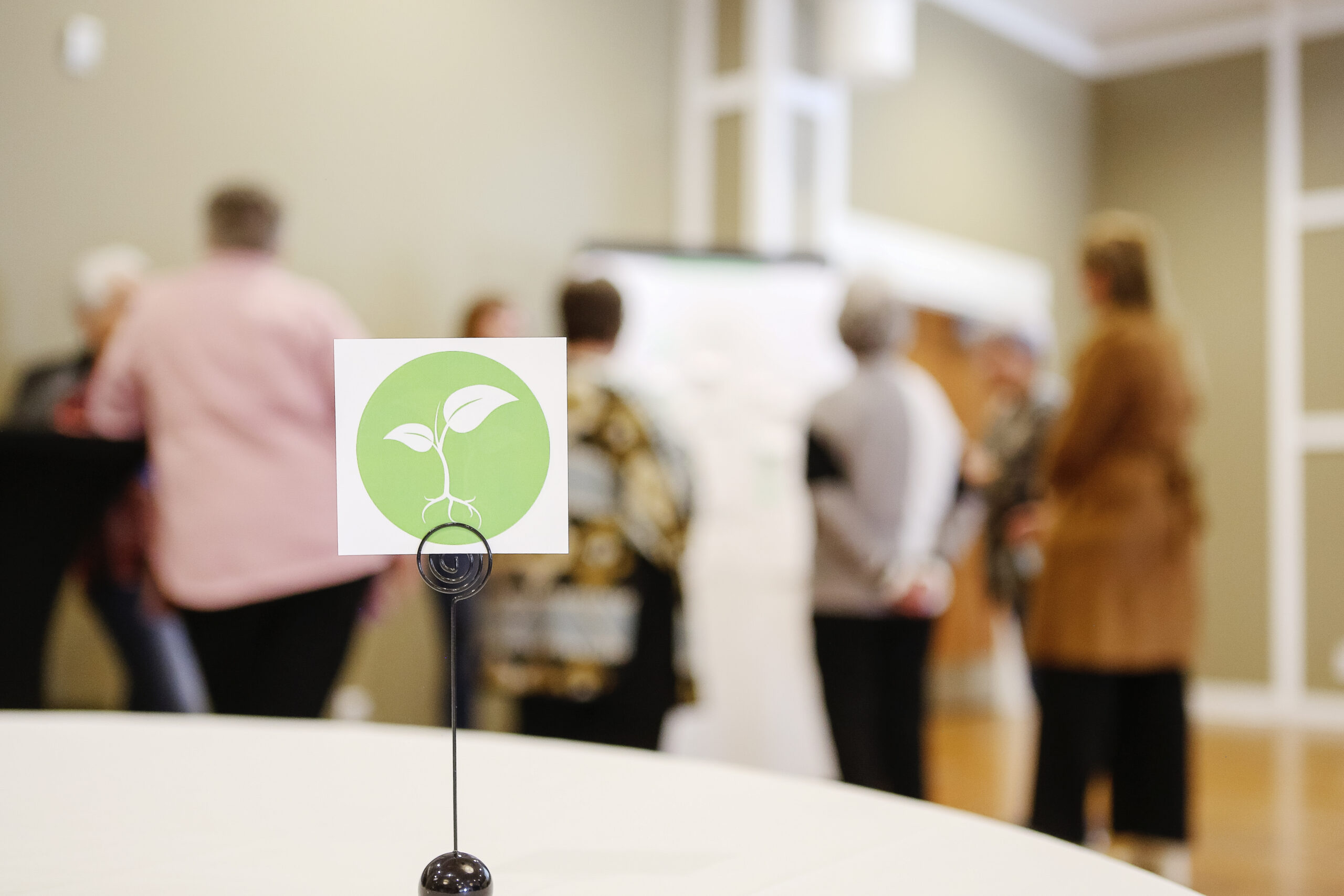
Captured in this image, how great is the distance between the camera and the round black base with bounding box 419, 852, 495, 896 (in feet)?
1.83

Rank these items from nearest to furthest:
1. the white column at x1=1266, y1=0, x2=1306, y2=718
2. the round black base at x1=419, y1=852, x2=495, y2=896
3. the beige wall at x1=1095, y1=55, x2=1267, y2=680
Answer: the round black base at x1=419, y1=852, x2=495, y2=896, the white column at x1=1266, y1=0, x2=1306, y2=718, the beige wall at x1=1095, y1=55, x2=1267, y2=680

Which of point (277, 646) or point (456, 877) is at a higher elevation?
point (456, 877)

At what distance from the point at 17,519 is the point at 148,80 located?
1.74 m

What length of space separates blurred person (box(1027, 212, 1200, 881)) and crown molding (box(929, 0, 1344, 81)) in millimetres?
3386

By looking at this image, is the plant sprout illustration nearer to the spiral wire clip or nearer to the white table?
the spiral wire clip

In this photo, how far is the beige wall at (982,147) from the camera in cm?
516

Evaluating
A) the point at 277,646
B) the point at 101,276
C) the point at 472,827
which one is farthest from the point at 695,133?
the point at 472,827

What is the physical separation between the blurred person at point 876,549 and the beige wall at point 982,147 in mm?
2421

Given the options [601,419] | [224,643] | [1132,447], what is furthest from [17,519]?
[1132,447]

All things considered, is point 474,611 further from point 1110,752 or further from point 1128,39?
point 1128,39

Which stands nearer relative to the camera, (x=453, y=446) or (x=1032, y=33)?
(x=453, y=446)

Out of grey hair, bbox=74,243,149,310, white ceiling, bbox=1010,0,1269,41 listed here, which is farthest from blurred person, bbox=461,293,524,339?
white ceiling, bbox=1010,0,1269,41

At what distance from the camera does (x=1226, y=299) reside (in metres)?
5.87

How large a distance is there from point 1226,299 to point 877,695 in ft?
13.2
